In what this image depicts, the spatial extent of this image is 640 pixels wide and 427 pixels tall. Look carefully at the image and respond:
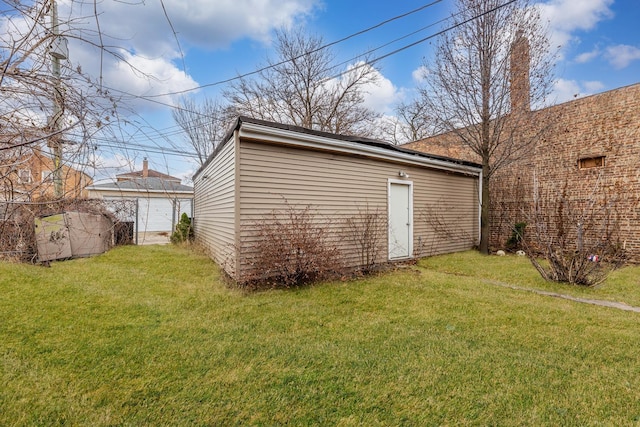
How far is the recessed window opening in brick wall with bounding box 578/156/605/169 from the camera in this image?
7.88 metres

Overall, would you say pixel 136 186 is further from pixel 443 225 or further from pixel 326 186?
pixel 443 225

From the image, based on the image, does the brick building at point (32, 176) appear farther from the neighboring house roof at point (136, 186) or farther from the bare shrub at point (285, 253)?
the bare shrub at point (285, 253)

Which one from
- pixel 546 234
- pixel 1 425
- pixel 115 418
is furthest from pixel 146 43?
pixel 546 234

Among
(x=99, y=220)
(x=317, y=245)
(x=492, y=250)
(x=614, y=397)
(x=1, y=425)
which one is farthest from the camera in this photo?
(x=492, y=250)

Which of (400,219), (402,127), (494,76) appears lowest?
(400,219)

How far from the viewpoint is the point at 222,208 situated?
639cm

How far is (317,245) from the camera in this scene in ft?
17.3

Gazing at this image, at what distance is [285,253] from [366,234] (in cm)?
218

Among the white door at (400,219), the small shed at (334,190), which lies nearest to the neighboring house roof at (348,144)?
the small shed at (334,190)

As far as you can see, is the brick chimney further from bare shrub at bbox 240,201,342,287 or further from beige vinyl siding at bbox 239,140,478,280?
bare shrub at bbox 240,201,342,287

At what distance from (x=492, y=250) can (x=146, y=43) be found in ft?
34.2

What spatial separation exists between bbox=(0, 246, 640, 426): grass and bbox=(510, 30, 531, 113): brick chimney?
553cm

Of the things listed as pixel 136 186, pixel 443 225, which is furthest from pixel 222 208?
pixel 443 225

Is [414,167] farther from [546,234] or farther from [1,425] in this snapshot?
[1,425]
